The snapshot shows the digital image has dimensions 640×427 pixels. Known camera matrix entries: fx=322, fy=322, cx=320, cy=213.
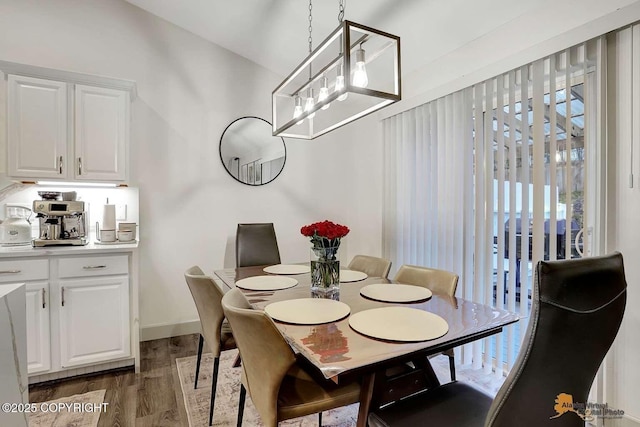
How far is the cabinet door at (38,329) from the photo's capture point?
2.16 metres

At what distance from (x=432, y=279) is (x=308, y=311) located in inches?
37.2

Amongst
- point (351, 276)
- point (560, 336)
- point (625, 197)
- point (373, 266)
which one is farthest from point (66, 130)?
point (625, 197)

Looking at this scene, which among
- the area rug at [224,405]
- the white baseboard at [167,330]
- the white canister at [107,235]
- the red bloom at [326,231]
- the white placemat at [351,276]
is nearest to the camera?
the red bloom at [326,231]

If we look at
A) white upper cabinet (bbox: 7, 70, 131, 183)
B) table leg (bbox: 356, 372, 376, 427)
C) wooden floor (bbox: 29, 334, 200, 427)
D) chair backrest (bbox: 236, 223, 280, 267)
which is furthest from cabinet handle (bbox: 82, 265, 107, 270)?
table leg (bbox: 356, 372, 376, 427)

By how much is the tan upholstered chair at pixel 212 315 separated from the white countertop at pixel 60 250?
2.67 ft

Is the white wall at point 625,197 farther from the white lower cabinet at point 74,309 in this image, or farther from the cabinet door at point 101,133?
the cabinet door at point 101,133

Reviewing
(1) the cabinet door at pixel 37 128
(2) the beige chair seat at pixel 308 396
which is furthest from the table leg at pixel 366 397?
(1) the cabinet door at pixel 37 128

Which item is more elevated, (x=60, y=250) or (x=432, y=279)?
(x=60, y=250)

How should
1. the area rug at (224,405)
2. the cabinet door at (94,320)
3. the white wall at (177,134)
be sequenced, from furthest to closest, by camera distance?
1. the white wall at (177,134)
2. the cabinet door at (94,320)
3. the area rug at (224,405)

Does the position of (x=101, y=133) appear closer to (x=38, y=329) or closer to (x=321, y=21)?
(x=38, y=329)

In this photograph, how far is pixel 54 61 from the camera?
108 inches

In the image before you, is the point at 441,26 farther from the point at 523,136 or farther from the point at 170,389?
the point at 170,389

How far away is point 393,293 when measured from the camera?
1.77 m

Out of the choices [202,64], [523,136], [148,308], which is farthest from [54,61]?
[523,136]
